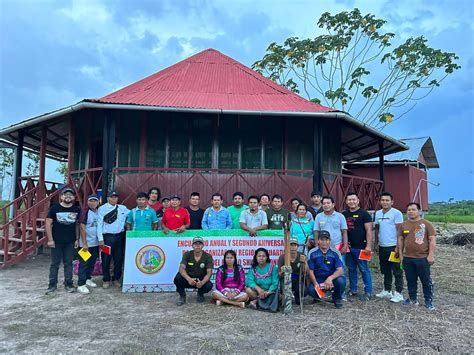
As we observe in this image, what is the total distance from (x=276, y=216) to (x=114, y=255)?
268 centimetres

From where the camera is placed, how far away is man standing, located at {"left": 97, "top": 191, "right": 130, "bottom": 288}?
5738 millimetres

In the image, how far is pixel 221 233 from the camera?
18.5 ft

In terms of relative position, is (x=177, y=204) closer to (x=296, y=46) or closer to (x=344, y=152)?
(x=344, y=152)

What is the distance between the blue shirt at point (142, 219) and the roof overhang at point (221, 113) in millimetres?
2293

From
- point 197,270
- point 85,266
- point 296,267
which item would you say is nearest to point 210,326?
point 197,270

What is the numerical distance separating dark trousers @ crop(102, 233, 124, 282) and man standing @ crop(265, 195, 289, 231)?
242 cm

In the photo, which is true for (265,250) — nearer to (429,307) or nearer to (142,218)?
(142,218)

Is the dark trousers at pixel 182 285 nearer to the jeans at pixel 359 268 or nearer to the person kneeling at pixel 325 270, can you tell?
the person kneeling at pixel 325 270

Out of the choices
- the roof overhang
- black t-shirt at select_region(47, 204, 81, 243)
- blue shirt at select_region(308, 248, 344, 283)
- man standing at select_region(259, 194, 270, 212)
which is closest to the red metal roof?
the roof overhang

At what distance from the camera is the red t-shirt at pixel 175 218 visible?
5.71 m

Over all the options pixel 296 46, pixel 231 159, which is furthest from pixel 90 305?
pixel 296 46

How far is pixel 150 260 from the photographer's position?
5.62 meters

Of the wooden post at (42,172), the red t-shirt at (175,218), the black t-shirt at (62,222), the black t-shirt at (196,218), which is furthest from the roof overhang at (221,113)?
the black t-shirt at (62,222)

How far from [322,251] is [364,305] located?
3.00 ft
